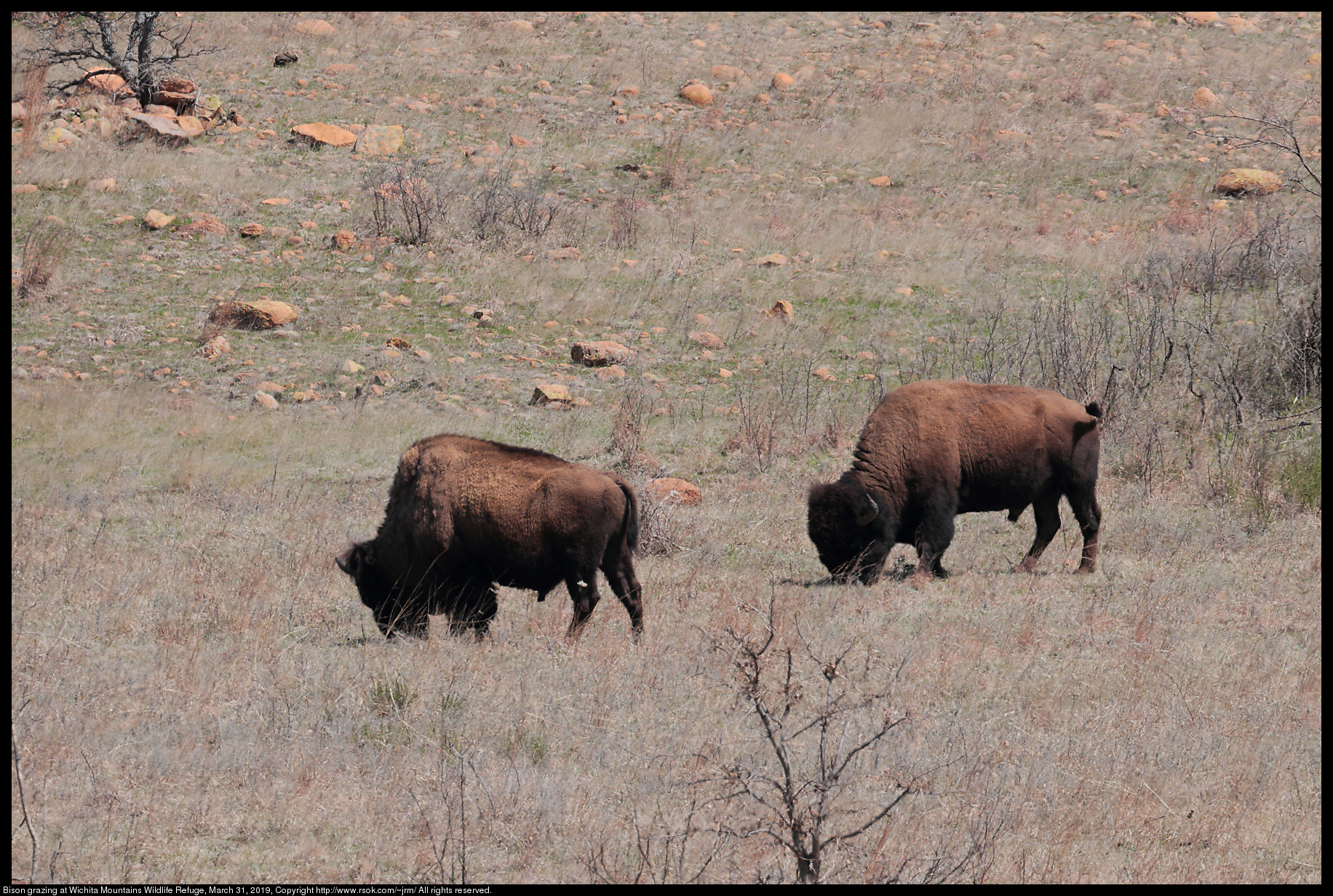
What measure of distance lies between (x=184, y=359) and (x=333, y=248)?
438cm

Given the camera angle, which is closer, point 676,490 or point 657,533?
point 657,533

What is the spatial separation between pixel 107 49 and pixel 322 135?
5.46 meters

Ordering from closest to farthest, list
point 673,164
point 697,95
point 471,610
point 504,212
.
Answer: point 471,610 → point 504,212 → point 673,164 → point 697,95

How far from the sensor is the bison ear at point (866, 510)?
10.4 meters

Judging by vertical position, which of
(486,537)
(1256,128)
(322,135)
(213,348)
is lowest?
(213,348)

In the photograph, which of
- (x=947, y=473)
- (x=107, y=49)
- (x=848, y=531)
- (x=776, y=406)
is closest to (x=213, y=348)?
(x=776, y=406)

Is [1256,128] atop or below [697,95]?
atop

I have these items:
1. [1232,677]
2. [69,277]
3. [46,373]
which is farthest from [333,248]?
[1232,677]

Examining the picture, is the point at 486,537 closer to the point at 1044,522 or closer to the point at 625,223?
the point at 1044,522

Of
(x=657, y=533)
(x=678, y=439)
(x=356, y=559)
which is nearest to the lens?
(x=356, y=559)

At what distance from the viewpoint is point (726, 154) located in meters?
27.2

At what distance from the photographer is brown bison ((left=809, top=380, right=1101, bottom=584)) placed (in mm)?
10477

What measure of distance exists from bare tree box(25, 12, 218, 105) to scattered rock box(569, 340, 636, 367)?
12997 mm

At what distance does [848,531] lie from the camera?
10.5 m
